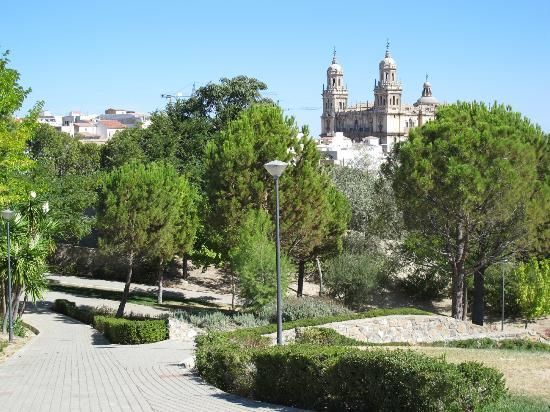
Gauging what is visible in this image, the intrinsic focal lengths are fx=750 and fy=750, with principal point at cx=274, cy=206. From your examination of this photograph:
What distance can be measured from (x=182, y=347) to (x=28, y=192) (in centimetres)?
969

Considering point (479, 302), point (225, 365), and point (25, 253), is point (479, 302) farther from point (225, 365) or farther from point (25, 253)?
point (225, 365)

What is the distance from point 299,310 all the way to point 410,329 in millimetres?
4208

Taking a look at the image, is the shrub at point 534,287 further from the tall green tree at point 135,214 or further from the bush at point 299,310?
the tall green tree at point 135,214

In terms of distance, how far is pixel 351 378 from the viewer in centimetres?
1127

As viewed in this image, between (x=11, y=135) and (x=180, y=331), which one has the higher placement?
(x=11, y=135)

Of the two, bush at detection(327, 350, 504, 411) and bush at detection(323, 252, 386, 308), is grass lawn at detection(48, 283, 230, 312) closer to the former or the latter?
bush at detection(323, 252, 386, 308)

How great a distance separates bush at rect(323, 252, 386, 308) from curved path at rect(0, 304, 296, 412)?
16.3 meters

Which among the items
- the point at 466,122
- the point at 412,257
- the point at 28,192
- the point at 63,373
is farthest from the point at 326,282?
the point at 63,373

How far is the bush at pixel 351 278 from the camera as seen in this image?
123 ft

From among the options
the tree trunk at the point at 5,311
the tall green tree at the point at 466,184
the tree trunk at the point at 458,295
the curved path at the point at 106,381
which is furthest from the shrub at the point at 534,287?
the tree trunk at the point at 5,311

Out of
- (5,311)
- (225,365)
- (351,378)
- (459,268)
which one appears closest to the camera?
(351,378)

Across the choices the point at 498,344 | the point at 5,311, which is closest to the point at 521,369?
the point at 498,344

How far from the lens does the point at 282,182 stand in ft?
101

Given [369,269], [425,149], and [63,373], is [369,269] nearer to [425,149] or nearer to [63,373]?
[425,149]
